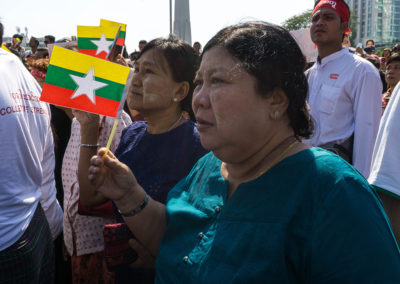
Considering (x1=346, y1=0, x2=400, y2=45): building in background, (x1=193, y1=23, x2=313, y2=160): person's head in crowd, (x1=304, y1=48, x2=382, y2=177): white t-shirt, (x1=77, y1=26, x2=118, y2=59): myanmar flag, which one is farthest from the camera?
(x1=346, y1=0, x2=400, y2=45): building in background

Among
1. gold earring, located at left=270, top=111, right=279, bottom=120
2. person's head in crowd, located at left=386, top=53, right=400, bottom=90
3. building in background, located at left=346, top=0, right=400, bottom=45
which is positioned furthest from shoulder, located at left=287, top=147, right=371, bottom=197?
building in background, located at left=346, top=0, right=400, bottom=45

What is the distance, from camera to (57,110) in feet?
10.5

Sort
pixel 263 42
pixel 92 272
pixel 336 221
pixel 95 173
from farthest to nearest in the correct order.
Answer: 1. pixel 92 272
2. pixel 95 173
3. pixel 263 42
4. pixel 336 221

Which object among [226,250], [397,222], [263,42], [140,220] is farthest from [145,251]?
[397,222]

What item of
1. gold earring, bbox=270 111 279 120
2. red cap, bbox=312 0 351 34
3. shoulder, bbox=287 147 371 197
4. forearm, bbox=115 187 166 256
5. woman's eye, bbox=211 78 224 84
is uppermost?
red cap, bbox=312 0 351 34

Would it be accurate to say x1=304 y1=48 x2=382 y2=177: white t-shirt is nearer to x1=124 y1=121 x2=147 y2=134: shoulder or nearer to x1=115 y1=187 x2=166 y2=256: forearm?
x1=124 y1=121 x2=147 y2=134: shoulder

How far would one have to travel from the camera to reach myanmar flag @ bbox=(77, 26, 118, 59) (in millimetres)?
2158

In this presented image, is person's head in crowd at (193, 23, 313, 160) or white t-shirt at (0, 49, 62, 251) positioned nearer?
person's head in crowd at (193, 23, 313, 160)

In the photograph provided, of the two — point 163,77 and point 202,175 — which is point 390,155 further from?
point 163,77

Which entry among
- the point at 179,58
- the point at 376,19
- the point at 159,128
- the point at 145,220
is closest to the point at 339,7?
the point at 179,58

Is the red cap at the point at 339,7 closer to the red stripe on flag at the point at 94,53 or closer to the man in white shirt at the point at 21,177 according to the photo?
the red stripe on flag at the point at 94,53

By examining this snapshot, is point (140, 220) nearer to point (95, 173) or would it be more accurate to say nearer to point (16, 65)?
point (95, 173)

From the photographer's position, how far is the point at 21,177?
1.73 m

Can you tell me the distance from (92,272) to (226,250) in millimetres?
1422
